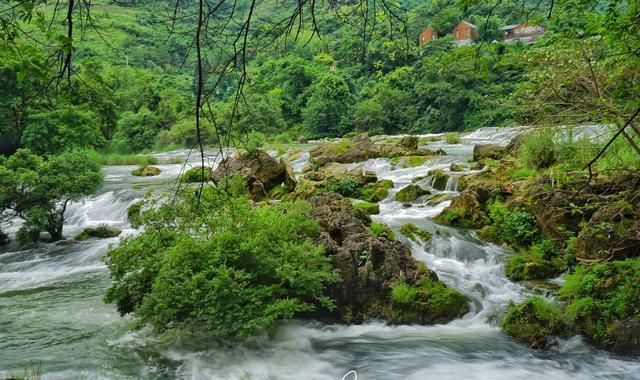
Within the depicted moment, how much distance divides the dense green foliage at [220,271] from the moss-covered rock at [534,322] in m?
2.62

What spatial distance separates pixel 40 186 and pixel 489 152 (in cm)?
1453

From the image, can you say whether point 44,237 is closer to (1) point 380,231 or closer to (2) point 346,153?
(1) point 380,231

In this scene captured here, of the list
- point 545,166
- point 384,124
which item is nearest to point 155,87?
point 384,124

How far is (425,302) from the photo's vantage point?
791cm

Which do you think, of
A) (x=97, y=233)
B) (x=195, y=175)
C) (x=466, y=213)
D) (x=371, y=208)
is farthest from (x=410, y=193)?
(x=195, y=175)

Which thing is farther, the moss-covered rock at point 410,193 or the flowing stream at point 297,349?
the moss-covered rock at point 410,193

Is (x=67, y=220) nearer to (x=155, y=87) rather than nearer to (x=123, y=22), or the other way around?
(x=155, y=87)

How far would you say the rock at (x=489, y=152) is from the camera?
62.4ft

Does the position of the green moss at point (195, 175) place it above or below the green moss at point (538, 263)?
above

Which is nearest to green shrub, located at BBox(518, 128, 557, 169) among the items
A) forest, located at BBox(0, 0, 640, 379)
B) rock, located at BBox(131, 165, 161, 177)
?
forest, located at BBox(0, 0, 640, 379)

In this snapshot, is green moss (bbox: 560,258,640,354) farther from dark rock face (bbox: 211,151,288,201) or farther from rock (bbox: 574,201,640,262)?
dark rock face (bbox: 211,151,288,201)

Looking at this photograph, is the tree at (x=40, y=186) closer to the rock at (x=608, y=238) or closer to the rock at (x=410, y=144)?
the rock at (x=608, y=238)

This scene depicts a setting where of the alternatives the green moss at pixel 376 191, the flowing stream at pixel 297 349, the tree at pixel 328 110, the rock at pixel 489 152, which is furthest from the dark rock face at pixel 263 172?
the tree at pixel 328 110

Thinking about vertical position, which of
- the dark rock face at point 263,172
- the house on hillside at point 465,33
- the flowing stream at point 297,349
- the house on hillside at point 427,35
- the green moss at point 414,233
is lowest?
the flowing stream at point 297,349
